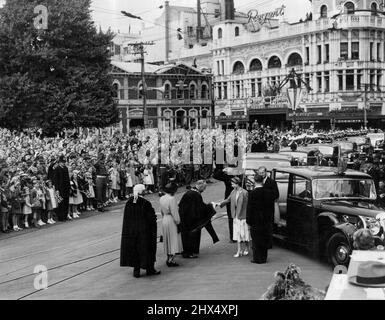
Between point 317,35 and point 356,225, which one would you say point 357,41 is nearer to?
point 317,35

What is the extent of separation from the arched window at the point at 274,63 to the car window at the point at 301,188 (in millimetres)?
61152

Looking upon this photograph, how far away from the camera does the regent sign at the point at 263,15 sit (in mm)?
76125

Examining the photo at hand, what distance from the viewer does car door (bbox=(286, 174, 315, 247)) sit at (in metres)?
12.0

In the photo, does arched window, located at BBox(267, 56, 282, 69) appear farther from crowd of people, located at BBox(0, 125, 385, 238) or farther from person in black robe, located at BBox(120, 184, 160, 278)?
person in black robe, located at BBox(120, 184, 160, 278)

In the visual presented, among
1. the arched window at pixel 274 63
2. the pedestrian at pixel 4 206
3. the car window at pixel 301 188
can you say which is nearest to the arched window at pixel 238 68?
the arched window at pixel 274 63

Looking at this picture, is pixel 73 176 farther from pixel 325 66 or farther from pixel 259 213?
pixel 325 66

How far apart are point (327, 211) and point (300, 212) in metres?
0.86

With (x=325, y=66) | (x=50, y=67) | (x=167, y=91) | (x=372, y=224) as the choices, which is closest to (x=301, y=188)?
(x=372, y=224)

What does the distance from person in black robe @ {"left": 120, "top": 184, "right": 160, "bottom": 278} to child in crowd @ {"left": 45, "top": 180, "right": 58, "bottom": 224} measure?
7.16 meters

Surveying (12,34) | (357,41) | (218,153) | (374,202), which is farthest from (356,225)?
(357,41)

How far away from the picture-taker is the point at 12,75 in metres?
39.9

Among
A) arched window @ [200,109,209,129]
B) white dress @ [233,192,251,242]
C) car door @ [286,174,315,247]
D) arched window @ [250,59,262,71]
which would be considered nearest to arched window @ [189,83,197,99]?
arched window @ [200,109,209,129]

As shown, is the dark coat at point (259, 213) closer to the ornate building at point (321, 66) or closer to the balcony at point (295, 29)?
the ornate building at point (321, 66)
